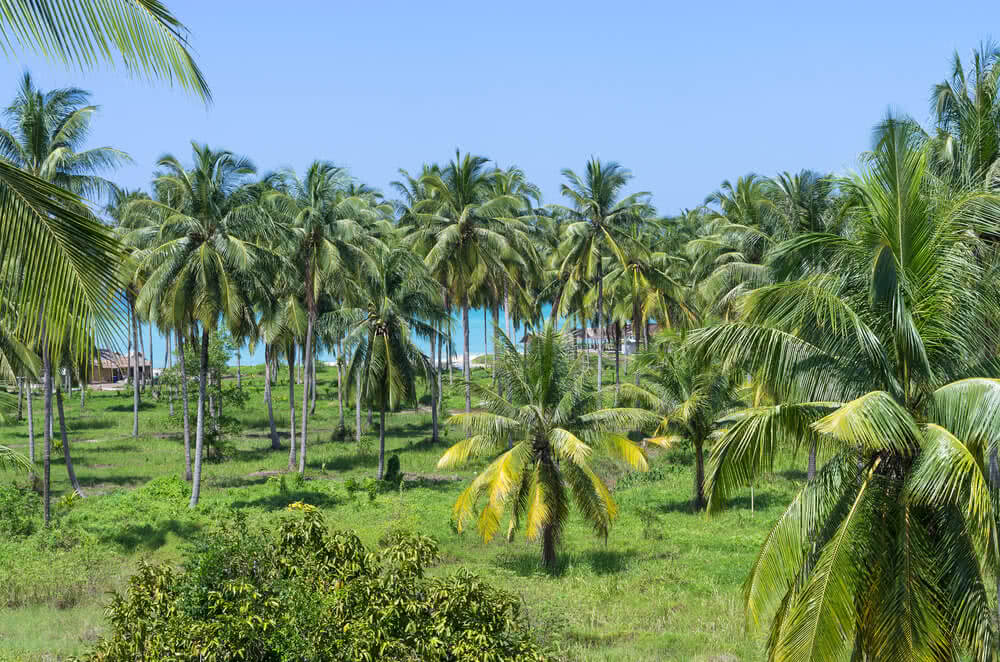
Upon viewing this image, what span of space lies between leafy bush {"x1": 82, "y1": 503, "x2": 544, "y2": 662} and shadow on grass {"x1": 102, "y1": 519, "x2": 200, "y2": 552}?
53.7 feet

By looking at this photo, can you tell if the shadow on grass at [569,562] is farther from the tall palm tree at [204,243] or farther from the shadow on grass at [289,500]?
the tall palm tree at [204,243]

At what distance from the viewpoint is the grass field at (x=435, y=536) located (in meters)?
18.0

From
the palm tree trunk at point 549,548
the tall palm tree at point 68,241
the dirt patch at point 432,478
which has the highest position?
the tall palm tree at point 68,241

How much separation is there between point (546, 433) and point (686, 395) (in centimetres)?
1083

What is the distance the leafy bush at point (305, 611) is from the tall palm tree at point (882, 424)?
3.40 m

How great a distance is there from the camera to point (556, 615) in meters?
17.4

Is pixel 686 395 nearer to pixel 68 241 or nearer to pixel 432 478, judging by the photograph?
pixel 432 478

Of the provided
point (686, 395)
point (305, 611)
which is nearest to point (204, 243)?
point (686, 395)

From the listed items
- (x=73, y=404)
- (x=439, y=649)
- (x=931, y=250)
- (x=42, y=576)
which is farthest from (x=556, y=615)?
(x=73, y=404)

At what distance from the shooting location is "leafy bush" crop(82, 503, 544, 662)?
10852 mm

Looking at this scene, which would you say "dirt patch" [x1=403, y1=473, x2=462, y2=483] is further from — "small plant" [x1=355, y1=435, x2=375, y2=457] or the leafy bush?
the leafy bush

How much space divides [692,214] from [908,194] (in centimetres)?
7038

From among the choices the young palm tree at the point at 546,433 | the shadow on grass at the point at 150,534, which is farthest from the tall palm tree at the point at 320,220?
the young palm tree at the point at 546,433

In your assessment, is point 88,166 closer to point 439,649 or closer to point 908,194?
point 439,649
